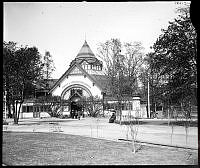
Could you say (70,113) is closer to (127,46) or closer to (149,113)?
(149,113)

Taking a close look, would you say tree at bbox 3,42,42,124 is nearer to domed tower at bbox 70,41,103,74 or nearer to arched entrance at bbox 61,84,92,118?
arched entrance at bbox 61,84,92,118

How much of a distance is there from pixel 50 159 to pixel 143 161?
281cm

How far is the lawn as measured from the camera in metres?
8.56

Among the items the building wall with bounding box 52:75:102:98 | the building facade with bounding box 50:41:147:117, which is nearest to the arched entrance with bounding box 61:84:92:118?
the building facade with bounding box 50:41:147:117

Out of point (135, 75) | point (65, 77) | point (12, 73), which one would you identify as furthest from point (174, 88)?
point (65, 77)

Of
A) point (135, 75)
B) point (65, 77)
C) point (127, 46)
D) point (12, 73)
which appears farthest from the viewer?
point (65, 77)

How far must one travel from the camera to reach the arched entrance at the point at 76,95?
3875 centimetres

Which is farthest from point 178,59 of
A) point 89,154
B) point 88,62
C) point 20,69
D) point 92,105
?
point 88,62

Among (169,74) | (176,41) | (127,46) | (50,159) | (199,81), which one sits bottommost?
(50,159)

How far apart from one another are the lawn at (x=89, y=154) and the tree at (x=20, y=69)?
42.6 feet

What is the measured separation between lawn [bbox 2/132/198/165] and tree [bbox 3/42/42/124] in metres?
13.0

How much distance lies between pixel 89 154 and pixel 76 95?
3214 cm

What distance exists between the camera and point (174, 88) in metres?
20.2

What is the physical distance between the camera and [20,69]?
24.5m
